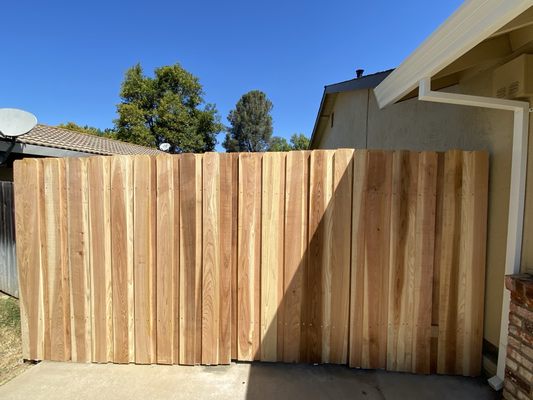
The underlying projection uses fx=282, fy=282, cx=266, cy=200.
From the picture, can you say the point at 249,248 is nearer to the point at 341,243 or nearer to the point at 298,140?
the point at 341,243

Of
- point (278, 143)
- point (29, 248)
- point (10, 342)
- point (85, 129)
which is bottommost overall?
point (10, 342)

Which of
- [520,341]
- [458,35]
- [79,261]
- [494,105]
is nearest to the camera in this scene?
[458,35]

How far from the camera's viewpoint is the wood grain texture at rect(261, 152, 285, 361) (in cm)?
252

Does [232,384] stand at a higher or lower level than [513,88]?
lower

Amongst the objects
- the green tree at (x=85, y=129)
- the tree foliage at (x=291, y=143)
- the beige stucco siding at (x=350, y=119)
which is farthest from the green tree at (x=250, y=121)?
the beige stucco siding at (x=350, y=119)

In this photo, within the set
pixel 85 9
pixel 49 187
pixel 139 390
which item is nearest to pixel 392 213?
pixel 139 390

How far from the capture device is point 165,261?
8.46ft

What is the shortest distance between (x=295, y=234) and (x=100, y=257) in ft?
5.97

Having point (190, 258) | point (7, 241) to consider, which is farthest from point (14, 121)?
point (190, 258)

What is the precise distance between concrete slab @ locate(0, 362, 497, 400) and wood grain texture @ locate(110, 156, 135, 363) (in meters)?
0.28

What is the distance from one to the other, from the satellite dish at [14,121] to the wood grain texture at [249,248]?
206 inches

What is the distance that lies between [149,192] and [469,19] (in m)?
2.62

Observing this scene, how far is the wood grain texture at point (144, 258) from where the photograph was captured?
2576mm

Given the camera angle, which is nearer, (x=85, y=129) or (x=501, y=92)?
(x=501, y=92)
